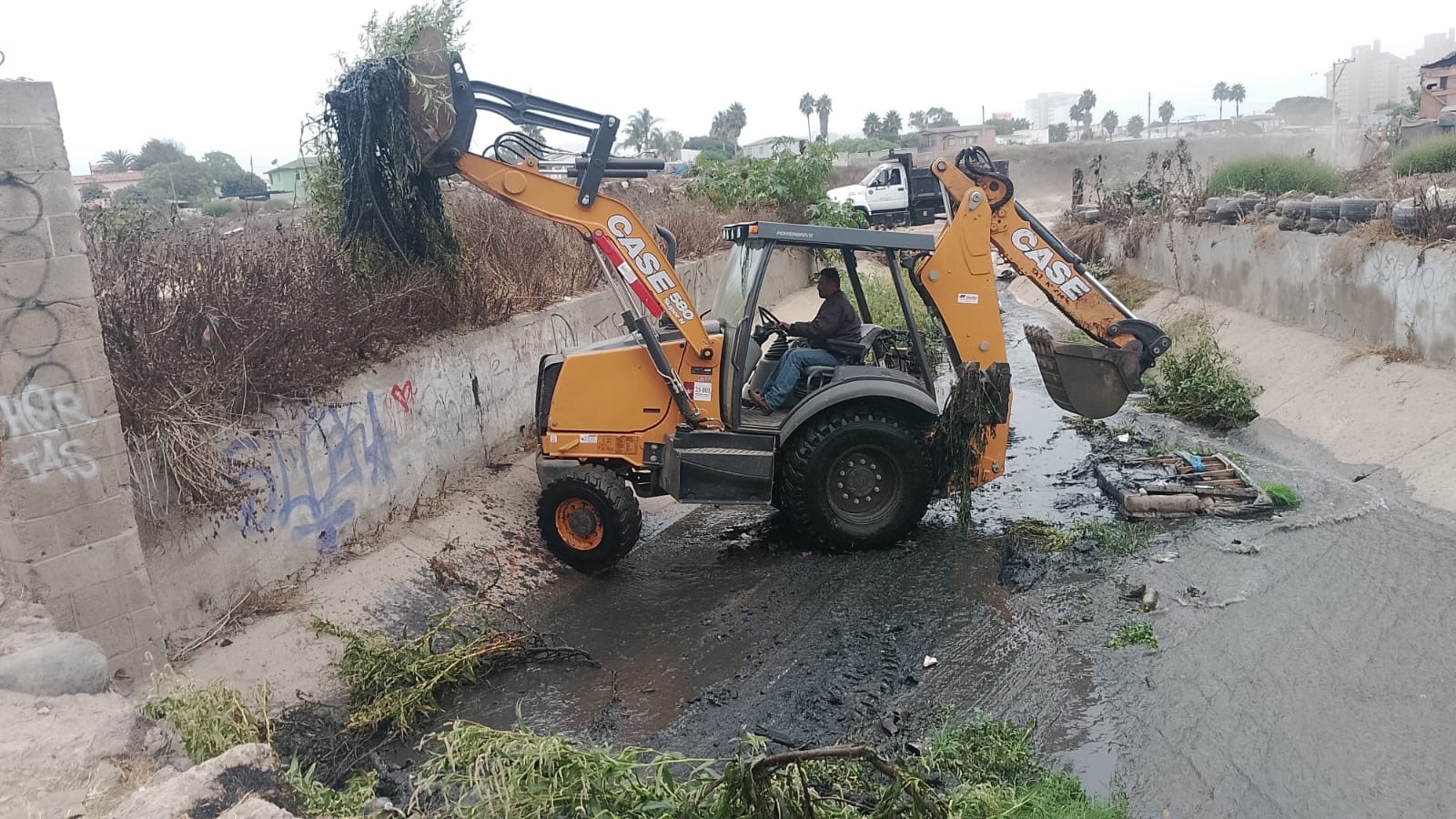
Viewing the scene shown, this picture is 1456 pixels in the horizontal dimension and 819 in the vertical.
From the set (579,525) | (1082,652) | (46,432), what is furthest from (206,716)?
(1082,652)

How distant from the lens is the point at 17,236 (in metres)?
4.75

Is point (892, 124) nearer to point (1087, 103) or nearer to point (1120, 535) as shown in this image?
point (1087, 103)

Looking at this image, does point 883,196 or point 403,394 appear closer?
point 403,394

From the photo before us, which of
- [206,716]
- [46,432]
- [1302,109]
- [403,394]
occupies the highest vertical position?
[1302,109]

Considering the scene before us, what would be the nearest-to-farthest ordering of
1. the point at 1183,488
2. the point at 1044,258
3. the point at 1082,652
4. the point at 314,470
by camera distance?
the point at 1082,652
the point at 314,470
the point at 1044,258
the point at 1183,488

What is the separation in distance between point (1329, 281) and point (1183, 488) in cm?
513

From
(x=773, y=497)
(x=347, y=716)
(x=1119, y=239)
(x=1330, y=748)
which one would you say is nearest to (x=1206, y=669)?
(x=1330, y=748)

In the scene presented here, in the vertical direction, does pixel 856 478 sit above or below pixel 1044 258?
below

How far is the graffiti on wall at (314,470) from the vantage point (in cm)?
645

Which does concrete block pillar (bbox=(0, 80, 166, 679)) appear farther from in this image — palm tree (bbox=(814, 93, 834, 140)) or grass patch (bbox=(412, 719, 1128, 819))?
palm tree (bbox=(814, 93, 834, 140))

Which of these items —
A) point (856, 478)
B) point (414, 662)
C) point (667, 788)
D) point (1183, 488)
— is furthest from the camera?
point (1183, 488)

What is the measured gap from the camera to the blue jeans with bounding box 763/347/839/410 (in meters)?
7.79

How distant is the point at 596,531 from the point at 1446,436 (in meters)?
7.23

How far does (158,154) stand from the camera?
58719 millimetres
